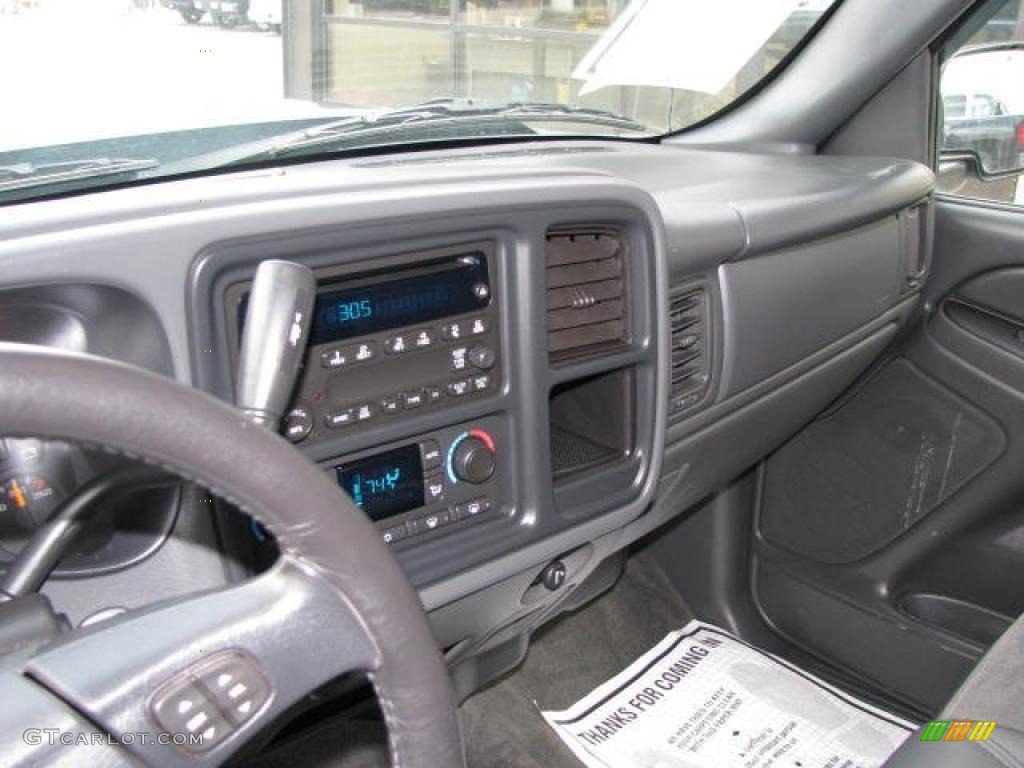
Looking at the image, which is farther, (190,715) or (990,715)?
(990,715)

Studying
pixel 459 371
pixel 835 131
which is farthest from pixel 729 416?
pixel 835 131

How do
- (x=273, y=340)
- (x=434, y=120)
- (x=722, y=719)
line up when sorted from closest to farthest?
(x=273, y=340), (x=434, y=120), (x=722, y=719)

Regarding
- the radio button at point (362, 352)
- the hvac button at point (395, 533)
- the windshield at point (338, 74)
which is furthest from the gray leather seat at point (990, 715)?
the windshield at point (338, 74)

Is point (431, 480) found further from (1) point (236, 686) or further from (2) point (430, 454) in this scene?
(1) point (236, 686)

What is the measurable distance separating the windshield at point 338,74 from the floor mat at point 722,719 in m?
0.92

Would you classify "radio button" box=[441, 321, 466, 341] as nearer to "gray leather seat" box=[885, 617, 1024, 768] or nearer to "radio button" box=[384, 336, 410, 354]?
"radio button" box=[384, 336, 410, 354]

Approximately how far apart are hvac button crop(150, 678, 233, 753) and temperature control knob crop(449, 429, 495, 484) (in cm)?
53

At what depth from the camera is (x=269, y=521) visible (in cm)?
59

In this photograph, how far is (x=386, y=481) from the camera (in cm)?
106

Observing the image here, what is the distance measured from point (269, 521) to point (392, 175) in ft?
1.93

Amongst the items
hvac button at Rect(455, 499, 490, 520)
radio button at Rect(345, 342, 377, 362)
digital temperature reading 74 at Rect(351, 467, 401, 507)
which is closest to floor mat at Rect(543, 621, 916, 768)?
hvac button at Rect(455, 499, 490, 520)

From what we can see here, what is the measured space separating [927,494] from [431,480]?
1.20 m

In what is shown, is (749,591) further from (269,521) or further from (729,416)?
(269,521)

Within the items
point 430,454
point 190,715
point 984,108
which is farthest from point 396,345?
point 984,108
